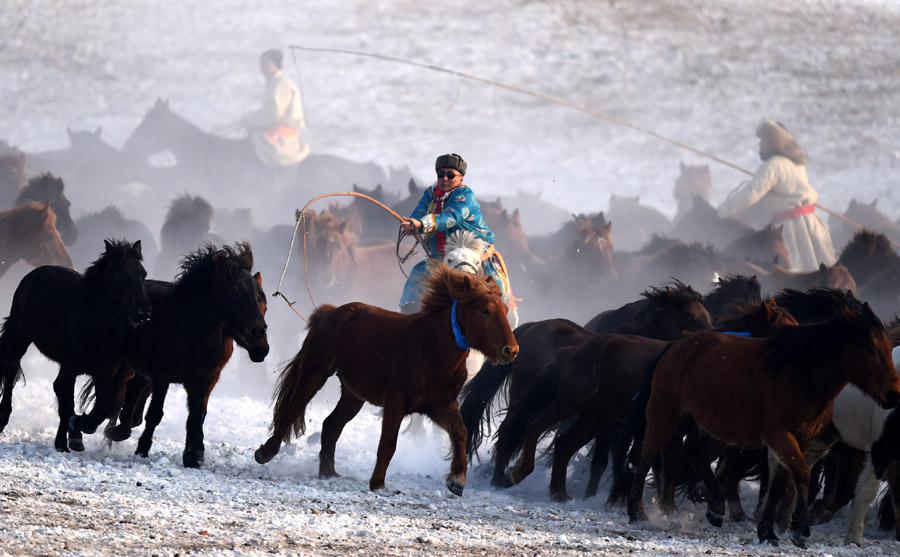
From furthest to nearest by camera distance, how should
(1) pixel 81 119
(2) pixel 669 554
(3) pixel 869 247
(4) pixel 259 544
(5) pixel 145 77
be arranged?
1. (5) pixel 145 77
2. (1) pixel 81 119
3. (3) pixel 869 247
4. (2) pixel 669 554
5. (4) pixel 259 544

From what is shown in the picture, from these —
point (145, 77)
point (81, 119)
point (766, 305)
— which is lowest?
point (766, 305)

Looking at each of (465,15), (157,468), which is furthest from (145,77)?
(157,468)

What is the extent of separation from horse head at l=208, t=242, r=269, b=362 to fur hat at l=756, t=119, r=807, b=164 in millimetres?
10952

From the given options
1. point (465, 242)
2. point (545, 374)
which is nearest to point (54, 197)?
point (465, 242)

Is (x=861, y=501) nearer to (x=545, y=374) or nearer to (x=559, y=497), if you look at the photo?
(x=559, y=497)

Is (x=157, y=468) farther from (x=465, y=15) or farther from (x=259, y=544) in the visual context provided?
(x=465, y=15)

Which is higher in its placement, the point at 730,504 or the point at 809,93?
the point at 809,93

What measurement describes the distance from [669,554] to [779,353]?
3.93 ft

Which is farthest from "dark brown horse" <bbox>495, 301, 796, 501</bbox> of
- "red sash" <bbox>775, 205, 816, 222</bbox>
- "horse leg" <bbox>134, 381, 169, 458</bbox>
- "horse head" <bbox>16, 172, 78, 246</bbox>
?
"red sash" <bbox>775, 205, 816, 222</bbox>

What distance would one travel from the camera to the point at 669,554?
506 centimetres

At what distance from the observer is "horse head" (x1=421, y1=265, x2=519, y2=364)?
6.18m

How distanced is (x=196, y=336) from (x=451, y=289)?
1.72m

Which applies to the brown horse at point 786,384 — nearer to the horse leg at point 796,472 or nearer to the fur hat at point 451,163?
the horse leg at point 796,472

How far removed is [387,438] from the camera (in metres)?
6.41
